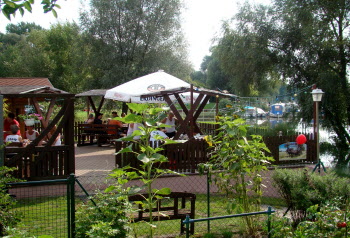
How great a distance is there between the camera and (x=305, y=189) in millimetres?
5168

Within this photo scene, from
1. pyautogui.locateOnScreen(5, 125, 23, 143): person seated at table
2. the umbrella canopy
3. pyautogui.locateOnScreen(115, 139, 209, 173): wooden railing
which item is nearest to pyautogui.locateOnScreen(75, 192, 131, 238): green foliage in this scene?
pyautogui.locateOnScreen(115, 139, 209, 173): wooden railing

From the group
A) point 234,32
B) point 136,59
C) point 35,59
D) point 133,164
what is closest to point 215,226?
point 133,164

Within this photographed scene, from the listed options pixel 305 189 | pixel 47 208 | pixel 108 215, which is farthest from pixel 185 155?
pixel 108 215

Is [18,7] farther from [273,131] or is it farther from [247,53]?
[247,53]

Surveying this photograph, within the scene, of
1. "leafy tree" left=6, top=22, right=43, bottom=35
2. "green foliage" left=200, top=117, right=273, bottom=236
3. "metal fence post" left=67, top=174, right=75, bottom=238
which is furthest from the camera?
"leafy tree" left=6, top=22, right=43, bottom=35

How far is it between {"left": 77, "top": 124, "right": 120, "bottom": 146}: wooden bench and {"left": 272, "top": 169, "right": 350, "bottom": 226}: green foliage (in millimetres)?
9970

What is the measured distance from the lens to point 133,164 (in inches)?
356

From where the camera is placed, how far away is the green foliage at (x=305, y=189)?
5012 mm

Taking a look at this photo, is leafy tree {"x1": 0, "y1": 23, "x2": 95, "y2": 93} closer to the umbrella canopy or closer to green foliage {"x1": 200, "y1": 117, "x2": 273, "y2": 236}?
the umbrella canopy

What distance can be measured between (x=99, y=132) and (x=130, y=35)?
11669mm

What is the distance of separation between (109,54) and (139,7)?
3721mm

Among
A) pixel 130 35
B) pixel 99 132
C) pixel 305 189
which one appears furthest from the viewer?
pixel 130 35

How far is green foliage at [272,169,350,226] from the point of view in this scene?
5.01 metres

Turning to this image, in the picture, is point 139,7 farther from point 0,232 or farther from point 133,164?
point 0,232
